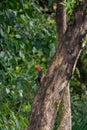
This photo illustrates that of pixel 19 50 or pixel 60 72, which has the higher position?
pixel 19 50

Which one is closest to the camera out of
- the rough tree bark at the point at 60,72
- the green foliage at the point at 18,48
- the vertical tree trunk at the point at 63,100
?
the rough tree bark at the point at 60,72

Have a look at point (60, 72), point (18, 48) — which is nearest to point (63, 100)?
point (18, 48)

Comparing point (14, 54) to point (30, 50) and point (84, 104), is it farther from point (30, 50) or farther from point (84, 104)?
point (84, 104)

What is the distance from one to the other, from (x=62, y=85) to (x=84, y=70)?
5187 mm

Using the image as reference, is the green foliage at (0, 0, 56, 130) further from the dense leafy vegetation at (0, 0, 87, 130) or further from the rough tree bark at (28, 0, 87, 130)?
the rough tree bark at (28, 0, 87, 130)

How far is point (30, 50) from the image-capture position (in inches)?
132

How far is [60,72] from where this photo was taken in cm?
201

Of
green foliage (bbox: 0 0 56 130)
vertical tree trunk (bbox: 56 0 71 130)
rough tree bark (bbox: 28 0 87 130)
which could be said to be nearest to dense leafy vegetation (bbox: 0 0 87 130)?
green foliage (bbox: 0 0 56 130)

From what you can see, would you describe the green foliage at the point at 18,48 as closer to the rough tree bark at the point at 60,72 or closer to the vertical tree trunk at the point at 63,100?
the vertical tree trunk at the point at 63,100

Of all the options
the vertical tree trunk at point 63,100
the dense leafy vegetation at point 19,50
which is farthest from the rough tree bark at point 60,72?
the dense leafy vegetation at point 19,50

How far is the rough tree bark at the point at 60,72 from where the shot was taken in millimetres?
1998

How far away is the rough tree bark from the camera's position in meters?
2.00

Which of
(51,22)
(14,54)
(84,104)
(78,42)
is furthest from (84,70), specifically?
(78,42)

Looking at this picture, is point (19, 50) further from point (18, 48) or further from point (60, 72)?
point (60, 72)
